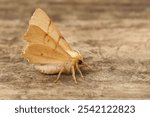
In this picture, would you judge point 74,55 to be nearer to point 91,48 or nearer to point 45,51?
point 45,51

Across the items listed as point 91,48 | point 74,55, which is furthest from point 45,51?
point 91,48

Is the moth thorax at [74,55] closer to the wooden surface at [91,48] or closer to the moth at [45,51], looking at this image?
the moth at [45,51]

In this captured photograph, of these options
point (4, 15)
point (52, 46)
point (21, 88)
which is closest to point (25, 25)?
point (4, 15)

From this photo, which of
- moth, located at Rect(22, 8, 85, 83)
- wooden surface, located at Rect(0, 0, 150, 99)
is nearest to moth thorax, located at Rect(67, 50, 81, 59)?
moth, located at Rect(22, 8, 85, 83)

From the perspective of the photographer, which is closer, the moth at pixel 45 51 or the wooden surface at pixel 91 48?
the wooden surface at pixel 91 48

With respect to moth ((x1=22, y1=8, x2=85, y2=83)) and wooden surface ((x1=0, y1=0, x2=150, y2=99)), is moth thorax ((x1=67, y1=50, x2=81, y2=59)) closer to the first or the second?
moth ((x1=22, y1=8, x2=85, y2=83))

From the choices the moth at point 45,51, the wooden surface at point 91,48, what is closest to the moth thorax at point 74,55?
the moth at point 45,51
